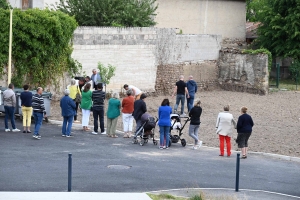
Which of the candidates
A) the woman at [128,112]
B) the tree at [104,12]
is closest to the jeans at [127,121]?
the woman at [128,112]

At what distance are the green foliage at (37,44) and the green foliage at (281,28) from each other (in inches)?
685

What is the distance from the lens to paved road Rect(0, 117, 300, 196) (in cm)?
1574

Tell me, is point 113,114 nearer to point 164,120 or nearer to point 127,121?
point 127,121

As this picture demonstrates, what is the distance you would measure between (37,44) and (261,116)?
9776 mm

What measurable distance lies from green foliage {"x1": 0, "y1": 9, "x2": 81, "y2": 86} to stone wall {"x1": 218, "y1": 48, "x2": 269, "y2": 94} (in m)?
11.6

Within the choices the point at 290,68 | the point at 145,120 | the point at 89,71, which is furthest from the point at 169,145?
the point at 290,68

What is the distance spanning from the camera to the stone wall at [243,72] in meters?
36.4

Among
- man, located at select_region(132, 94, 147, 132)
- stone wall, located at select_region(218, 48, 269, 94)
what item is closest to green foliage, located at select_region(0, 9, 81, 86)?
man, located at select_region(132, 94, 147, 132)

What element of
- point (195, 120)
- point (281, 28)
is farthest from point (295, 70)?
point (195, 120)

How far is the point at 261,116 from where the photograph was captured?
2952 cm

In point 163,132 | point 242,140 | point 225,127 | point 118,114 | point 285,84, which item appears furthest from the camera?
point 285,84

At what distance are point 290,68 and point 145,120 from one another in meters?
22.7

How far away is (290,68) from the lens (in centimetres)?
4197

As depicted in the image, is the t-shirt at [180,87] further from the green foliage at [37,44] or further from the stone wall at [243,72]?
the stone wall at [243,72]
